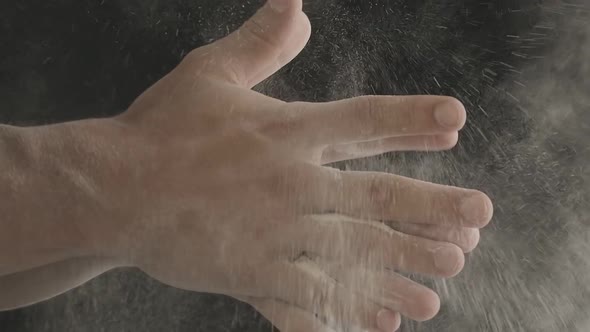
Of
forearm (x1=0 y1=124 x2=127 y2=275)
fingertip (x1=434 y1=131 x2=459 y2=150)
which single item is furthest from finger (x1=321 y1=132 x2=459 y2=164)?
forearm (x1=0 y1=124 x2=127 y2=275)

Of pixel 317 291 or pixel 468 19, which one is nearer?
pixel 317 291

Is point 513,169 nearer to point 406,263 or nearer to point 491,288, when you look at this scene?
point 491,288

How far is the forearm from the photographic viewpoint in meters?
0.65

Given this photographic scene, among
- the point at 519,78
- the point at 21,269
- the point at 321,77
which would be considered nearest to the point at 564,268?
the point at 519,78

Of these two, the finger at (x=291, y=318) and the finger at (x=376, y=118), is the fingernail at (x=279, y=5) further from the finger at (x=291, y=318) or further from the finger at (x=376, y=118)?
the finger at (x=291, y=318)

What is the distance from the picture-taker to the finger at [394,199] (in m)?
0.59

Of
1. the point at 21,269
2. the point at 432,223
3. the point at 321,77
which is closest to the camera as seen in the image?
the point at 432,223

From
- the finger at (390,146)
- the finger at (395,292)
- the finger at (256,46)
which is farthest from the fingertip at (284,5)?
the finger at (395,292)

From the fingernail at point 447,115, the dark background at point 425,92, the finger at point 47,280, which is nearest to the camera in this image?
the fingernail at point 447,115

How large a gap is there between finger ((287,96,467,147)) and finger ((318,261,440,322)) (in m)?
0.11

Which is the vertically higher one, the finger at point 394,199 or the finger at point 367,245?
the finger at point 394,199

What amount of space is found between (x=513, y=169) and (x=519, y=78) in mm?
119

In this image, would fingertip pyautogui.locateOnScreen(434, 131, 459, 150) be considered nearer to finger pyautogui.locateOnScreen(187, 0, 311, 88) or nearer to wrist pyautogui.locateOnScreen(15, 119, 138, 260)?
finger pyautogui.locateOnScreen(187, 0, 311, 88)

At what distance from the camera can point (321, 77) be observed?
0.87m
